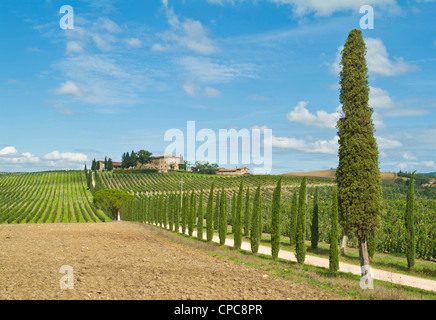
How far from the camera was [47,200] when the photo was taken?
74.6 m

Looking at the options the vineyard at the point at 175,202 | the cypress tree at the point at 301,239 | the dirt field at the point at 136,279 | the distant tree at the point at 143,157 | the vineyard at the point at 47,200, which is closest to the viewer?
the dirt field at the point at 136,279

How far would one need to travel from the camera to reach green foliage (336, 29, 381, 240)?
14641 millimetres

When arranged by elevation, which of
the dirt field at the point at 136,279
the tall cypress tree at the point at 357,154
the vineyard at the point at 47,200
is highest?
Result: the tall cypress tree at the point at 357,154

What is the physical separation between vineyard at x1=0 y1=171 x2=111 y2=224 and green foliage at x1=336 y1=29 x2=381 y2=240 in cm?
4659

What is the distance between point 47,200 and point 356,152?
74.7 meters

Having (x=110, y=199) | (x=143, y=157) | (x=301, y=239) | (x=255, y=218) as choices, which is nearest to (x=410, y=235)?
(x=301, y=239)

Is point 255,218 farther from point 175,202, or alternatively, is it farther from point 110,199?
point 110,199

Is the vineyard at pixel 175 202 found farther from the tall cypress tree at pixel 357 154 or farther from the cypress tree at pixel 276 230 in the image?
the cypress tree at pixel 276 230

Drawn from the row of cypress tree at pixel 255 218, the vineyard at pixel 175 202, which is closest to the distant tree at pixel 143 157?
the vineyard at pixel 175 202

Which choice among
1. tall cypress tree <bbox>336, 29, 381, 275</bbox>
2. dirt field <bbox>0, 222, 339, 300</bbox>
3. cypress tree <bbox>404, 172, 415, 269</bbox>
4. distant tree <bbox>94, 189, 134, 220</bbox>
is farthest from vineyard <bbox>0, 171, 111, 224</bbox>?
cypress tree <bbox>404, 172, 415, 269</bbox>

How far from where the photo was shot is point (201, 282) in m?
10.6

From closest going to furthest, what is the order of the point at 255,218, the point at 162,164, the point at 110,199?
the point at 255,218 < the point at 110,199 < the point at 162,164

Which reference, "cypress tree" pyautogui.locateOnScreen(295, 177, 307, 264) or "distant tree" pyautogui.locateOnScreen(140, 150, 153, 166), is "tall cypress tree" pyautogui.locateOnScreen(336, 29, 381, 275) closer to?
"cypress tree" pyautogui.locateOnScreen(295, 177, 307, 264)

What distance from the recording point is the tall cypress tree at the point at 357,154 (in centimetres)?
1463
